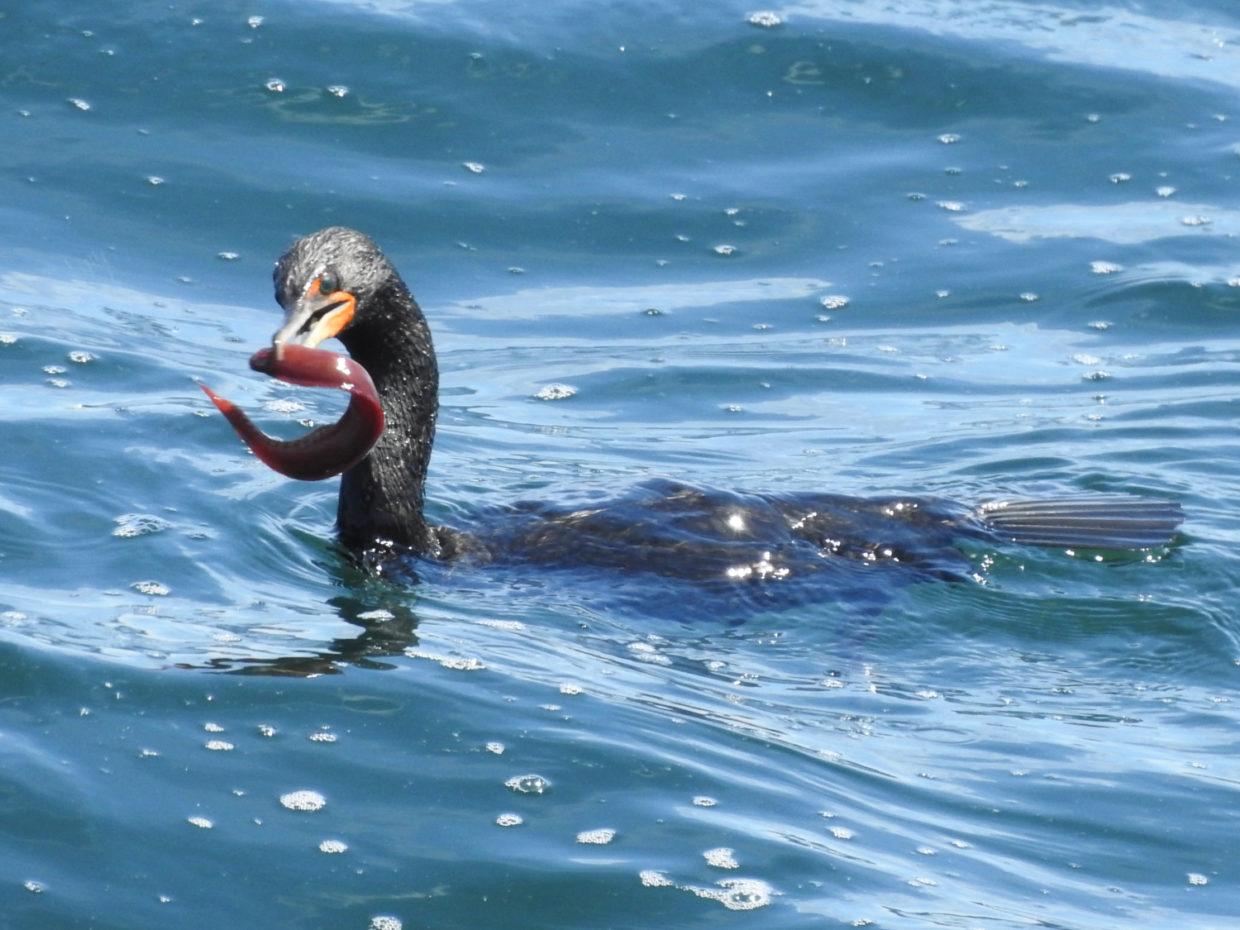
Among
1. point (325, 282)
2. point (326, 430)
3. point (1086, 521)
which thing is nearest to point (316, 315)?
point (325, 282)

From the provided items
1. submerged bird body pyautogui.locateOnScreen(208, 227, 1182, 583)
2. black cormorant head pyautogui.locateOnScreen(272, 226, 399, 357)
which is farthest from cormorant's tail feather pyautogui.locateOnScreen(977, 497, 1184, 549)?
black cormorant head pyautogui.locateOnScreen(272, 226, 399, 357)

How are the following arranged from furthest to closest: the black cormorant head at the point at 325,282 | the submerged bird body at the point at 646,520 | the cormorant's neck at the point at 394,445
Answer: the cormorant's neck at the point at 394,445 < the submerged bird body at the point at 646,520 < the black cormorant head at the point at 325,282

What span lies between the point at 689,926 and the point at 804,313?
5938mm

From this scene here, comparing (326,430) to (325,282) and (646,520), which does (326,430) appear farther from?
(646,520)

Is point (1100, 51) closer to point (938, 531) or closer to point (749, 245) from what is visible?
point (749, 245)

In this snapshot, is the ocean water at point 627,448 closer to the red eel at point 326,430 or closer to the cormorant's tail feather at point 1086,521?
the cormorant's tail feather at point 1086,521

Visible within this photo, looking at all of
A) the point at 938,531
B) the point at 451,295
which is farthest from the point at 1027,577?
the point at 451,295

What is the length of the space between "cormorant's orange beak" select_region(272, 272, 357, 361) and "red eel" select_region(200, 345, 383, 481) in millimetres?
121

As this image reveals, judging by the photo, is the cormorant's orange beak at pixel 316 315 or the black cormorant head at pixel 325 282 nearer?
the cormorant's orange beak at pixel 316 315

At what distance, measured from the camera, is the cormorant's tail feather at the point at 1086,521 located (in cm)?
652

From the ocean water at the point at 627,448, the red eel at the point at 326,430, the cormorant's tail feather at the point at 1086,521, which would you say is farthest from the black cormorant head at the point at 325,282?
the cormorant's tail feather at the point at 1086,521

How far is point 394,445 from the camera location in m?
6.43

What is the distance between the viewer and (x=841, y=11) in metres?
12.4

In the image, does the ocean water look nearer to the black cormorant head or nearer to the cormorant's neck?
the cormorant's neck
